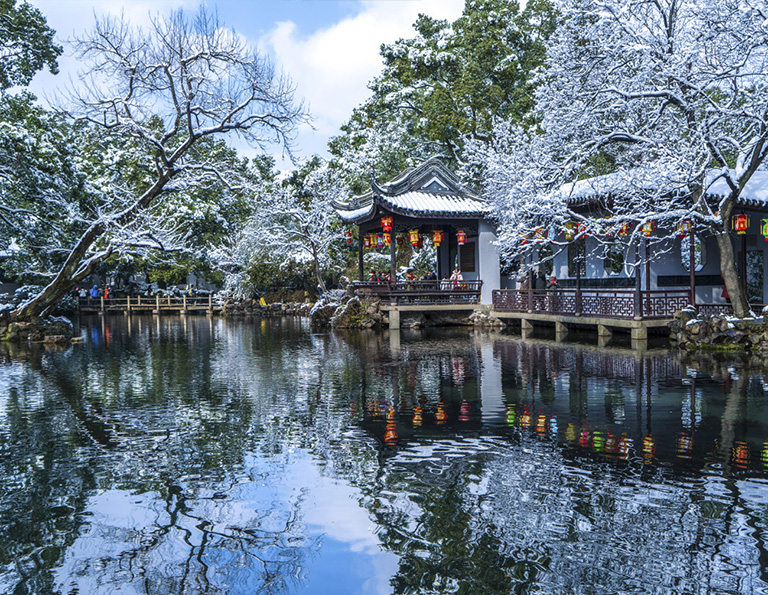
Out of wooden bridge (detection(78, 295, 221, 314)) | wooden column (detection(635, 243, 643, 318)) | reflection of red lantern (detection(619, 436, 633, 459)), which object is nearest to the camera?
reflection of red lantern (detection(619, 436, 633, 459))

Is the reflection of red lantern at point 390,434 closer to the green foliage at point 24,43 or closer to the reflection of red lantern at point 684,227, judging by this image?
the reflection of red lantern at point 684,227

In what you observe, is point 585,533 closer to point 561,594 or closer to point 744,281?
point 561,594

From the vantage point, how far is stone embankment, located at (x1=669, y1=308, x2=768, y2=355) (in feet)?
48.4

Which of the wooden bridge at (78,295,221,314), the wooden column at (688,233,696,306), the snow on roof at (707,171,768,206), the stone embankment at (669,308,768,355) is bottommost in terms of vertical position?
the stone embankment at (669,308,768,355)

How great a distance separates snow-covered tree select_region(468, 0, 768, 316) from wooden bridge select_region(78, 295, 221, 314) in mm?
26944

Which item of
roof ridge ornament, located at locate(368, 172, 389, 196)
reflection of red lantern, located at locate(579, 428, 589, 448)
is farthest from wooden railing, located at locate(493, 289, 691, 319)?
reflection of red lantern, located at locate(579, 428, 589, 448)

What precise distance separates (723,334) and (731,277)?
4.99 feet

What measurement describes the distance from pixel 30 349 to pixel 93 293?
83.8 feet

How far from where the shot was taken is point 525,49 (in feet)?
106

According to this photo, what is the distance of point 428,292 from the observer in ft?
82.7

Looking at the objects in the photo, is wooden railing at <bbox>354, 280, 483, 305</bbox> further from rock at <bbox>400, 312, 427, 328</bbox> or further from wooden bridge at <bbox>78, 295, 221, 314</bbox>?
wooden bridge at <bbox>78, 295, 221, 314</bbox>

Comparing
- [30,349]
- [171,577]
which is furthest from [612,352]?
[30,349]

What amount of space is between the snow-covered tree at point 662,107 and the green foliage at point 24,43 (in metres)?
17.5

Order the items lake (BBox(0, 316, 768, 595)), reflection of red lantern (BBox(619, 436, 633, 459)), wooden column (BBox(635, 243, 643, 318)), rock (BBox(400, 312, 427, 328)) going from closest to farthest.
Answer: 1. lake (BBox(0, 316, 768, 595))
2. reflection of red lantern (BBox(619, 436, 633, 459))
3. wooden column (BBox(635, 243, 643, 318))
4. rock (BBox(400, 312, 427, 328))
